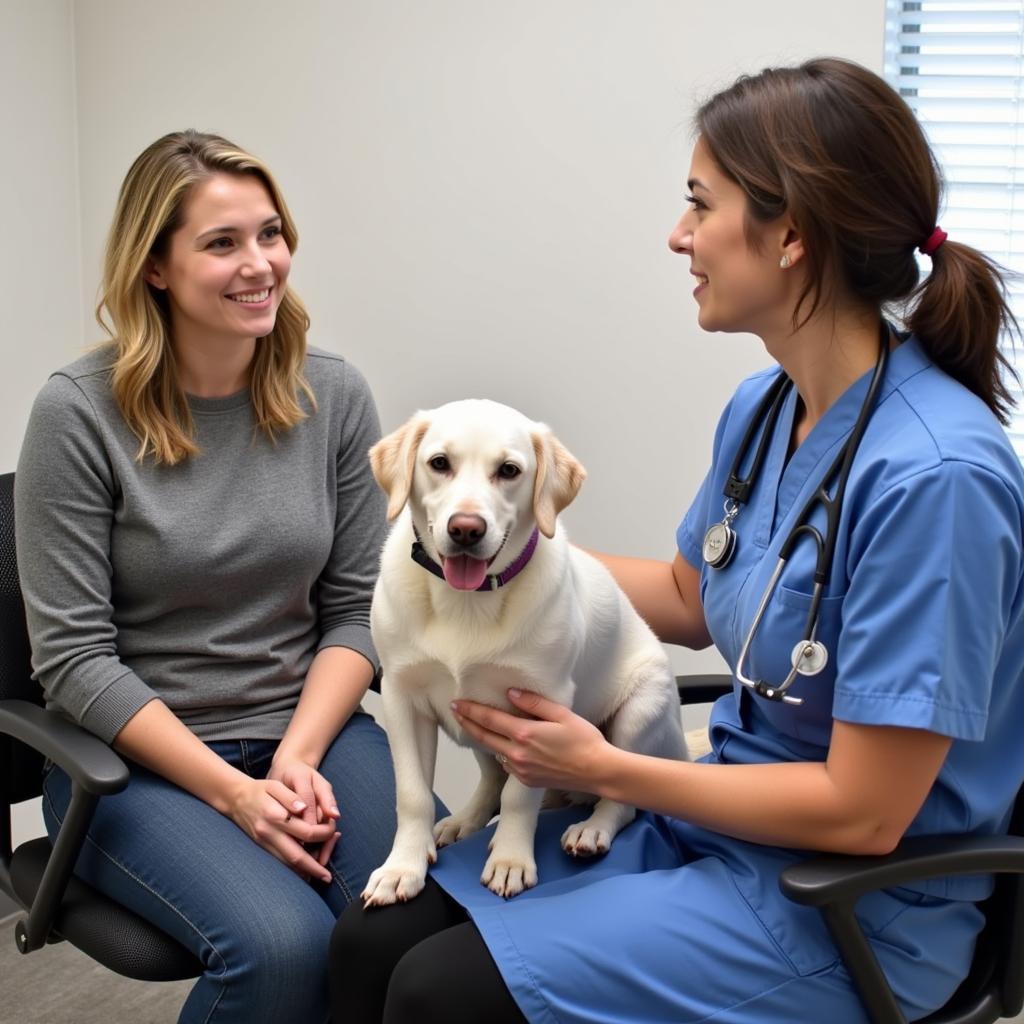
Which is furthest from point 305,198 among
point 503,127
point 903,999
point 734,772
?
point 903,999

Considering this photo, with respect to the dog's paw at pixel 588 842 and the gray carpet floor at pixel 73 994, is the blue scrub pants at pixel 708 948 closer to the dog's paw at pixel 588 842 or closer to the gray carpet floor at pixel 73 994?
the dog's paw at pixel 588 842

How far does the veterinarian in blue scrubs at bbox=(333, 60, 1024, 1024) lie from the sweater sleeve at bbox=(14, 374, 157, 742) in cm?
45

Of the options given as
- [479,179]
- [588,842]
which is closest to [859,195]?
[588,842]

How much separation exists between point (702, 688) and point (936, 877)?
1.94 ft

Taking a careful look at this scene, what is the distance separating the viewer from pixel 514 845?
1.35 meters

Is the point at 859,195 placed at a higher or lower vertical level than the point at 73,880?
higher

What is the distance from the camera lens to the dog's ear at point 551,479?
137cm

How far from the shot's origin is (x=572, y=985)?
1.17 metres

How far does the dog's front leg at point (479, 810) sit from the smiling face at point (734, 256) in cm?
61

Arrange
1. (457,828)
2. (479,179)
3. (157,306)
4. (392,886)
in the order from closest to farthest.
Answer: (392,886) → (457,828) → (157,306) → (479,179)

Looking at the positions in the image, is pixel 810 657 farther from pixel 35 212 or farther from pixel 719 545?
pixel 35 212

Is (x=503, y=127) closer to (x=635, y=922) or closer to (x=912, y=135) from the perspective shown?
(x=912, y=135)

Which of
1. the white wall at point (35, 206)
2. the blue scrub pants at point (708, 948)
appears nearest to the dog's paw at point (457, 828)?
the blue scrub pants at point (708, 948)

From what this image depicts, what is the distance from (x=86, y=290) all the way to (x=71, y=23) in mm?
541
